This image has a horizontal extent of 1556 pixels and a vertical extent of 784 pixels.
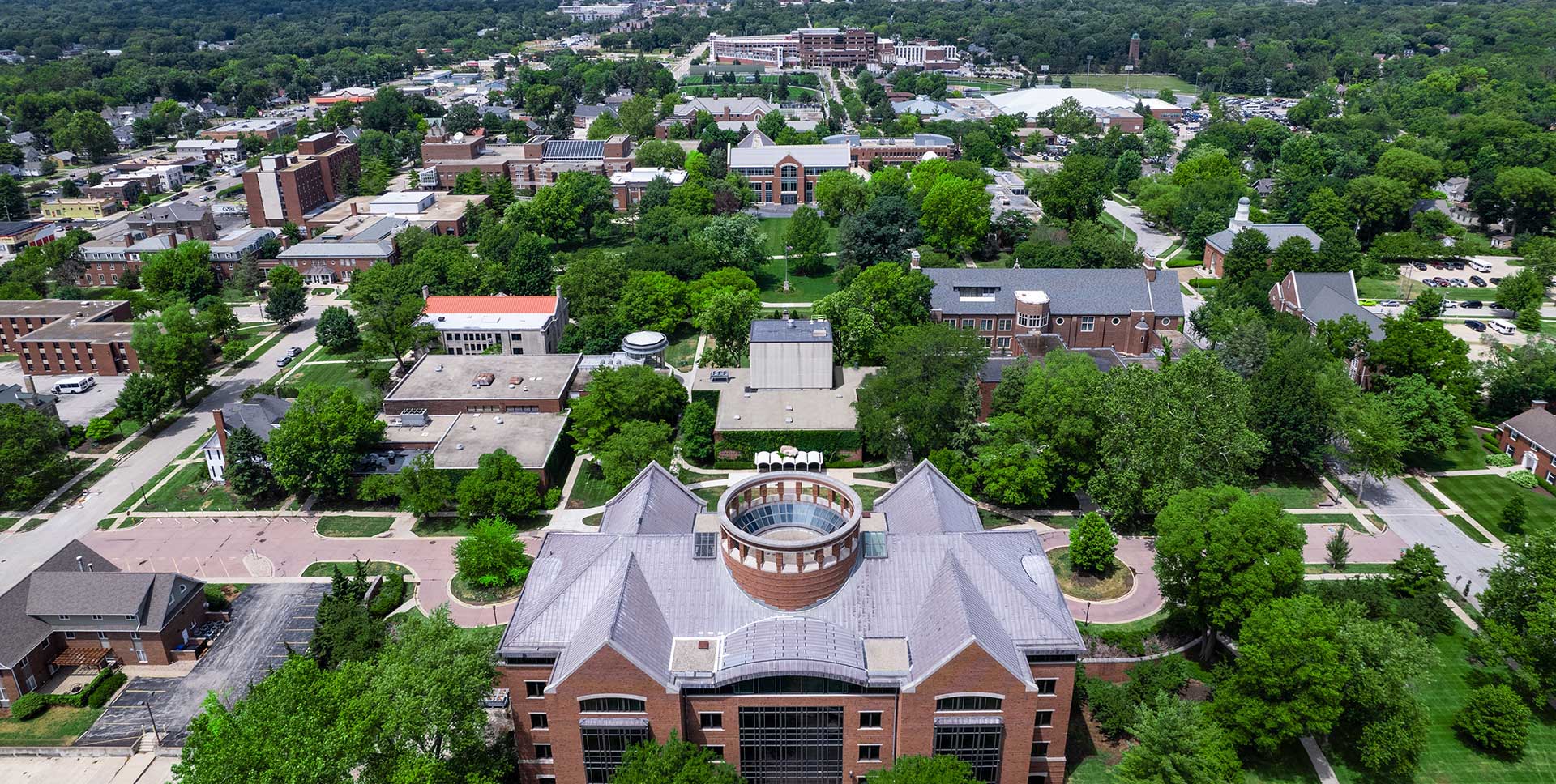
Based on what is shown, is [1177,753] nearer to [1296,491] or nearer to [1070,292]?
[1296,491]

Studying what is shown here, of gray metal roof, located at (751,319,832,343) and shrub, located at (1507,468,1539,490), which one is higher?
gray metal roof, located at (751,319,832,343)

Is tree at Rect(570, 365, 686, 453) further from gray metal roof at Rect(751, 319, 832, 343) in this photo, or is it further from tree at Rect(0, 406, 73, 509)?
tree at Rect(0, 406, 73, 509)

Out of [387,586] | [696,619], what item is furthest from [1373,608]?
[387,586]

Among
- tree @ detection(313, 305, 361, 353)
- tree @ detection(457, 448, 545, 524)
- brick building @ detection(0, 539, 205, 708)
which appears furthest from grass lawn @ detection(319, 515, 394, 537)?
tree @ detection(313, 305, 361, 353)

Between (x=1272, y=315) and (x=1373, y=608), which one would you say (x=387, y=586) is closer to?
(x=1373, y=608)

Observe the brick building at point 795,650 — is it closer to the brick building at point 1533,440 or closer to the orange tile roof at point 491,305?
the brick building at point 1533,440

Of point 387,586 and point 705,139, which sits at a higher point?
point 705,139
